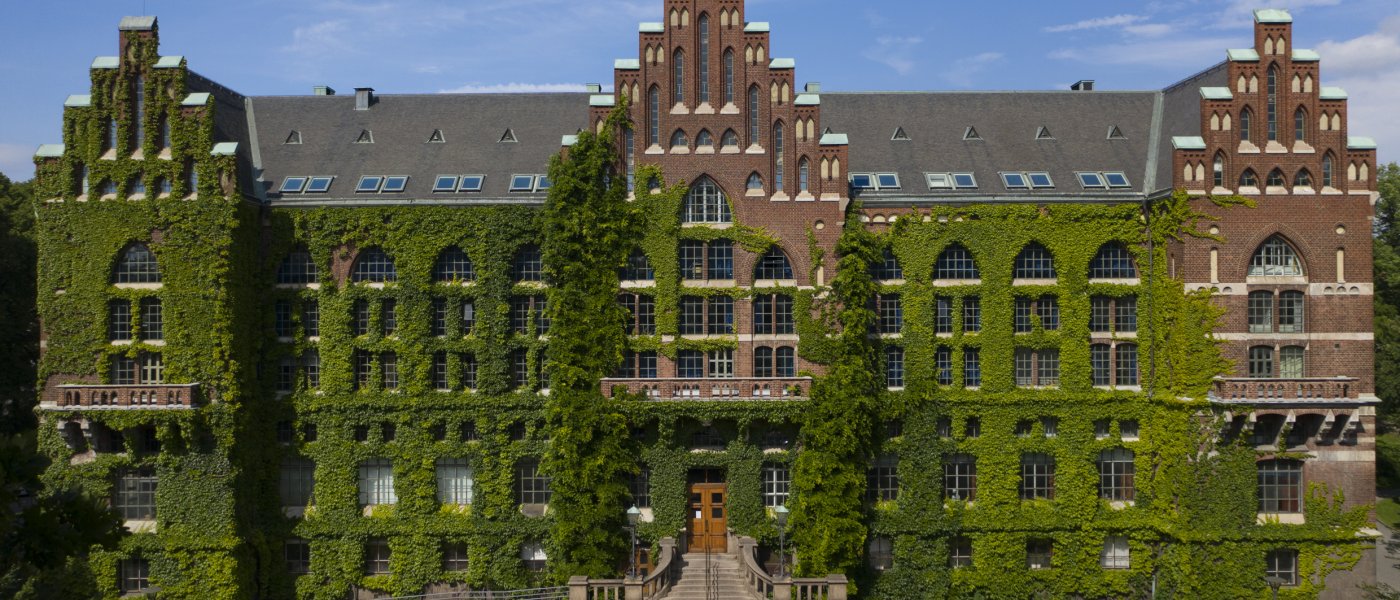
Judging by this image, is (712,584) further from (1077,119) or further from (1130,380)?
(1077,119)

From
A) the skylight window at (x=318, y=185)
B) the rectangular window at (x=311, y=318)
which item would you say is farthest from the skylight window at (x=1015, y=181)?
→ the rectangular window at (x=311, y=318)

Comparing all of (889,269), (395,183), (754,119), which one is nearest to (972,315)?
(889,269)

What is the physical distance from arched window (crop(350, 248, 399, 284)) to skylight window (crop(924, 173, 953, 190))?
24.0 meters

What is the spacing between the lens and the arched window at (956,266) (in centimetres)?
4638

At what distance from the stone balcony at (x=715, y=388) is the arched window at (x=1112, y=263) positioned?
46.2ft

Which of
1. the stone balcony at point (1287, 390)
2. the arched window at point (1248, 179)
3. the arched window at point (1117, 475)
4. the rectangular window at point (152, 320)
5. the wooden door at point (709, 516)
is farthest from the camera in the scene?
the arched window at point (1117, 475)

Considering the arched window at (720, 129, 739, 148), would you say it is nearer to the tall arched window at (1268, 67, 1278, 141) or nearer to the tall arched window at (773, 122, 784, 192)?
the tall arched window at (773, 122, 784, 192)

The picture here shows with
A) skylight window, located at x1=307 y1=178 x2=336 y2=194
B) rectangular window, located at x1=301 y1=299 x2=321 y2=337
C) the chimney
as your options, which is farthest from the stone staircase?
the chimney

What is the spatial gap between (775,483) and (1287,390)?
20834 millimetres

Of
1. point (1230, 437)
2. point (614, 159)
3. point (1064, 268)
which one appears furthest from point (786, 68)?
point (1230, 437)

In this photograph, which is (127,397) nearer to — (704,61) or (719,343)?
(719,343)

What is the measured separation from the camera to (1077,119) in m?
51.6

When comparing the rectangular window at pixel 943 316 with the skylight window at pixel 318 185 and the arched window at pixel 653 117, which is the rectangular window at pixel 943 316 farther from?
the skylight window at pixel 318 185

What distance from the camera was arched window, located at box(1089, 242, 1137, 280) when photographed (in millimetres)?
46219
